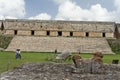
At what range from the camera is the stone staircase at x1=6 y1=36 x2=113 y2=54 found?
196 ft

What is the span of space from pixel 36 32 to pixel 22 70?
61.8 meters

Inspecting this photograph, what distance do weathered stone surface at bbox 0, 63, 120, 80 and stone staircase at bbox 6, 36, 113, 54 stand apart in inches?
1710

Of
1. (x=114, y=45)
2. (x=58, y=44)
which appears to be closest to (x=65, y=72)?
(x=58, y=44)

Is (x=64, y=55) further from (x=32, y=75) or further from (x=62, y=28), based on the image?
(x=62, y=28)

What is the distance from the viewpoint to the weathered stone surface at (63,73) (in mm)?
13023

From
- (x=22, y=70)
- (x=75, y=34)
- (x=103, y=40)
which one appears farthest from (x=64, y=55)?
(x=75, y=34)

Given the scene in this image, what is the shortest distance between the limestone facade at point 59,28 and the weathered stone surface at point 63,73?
61.0 meters

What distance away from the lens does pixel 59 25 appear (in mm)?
78250

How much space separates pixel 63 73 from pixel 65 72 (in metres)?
0.35

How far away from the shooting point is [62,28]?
77.8m

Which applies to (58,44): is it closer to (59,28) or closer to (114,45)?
(114,45)

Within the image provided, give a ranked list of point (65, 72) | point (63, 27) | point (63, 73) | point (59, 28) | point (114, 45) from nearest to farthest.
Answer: point (63, 73) → point (65, 72) → point (114, 45) → point (59, 28) → point (63, 27)

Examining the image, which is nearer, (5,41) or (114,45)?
(114,45)

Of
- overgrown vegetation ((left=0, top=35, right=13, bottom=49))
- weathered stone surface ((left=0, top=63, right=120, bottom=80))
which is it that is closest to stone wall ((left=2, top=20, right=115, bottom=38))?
overgrown vegetation ((left=0, top=35, right=13, bottom=49))
